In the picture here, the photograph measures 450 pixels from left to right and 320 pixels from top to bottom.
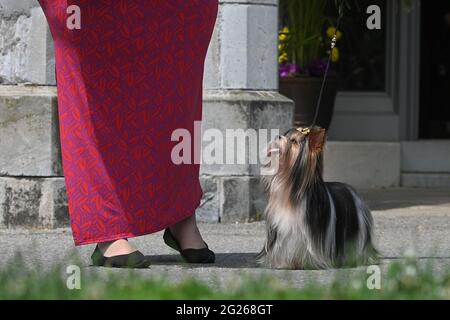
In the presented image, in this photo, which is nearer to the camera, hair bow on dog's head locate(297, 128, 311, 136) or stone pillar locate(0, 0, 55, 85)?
hair bow on dog's head locate(297, 128, 311, 136)

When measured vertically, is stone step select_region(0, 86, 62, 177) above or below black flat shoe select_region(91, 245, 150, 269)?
above

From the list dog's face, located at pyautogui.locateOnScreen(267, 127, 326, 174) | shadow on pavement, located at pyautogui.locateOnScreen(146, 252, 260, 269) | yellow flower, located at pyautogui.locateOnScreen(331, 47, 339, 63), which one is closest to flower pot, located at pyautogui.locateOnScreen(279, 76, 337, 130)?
yellow flower, located at pyautogui.locateOnScreen(331, 47, 339, 63)

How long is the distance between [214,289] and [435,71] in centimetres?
634

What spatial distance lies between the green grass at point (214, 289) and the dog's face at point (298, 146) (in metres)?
0.86

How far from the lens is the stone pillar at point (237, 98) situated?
24.7 ft

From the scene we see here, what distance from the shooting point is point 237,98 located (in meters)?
7.54

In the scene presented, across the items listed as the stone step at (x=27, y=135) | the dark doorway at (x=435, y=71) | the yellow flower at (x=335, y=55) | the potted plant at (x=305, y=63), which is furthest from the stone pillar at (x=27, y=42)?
the dark doorway at (x=435, y=71)

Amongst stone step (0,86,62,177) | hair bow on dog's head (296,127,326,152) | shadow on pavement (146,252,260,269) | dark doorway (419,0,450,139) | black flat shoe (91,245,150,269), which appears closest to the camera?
hair bow on dog's head (296,127,326,152)

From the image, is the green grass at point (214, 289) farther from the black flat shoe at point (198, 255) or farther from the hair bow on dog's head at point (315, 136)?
the black flat shoe at point (198, 255)

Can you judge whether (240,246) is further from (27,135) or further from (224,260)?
(27,135)

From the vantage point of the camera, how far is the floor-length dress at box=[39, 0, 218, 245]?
564 centimetres

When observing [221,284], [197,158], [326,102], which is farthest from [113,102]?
[326,102]

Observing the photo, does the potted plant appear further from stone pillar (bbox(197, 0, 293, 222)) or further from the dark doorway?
stone pillar (bbox(197, 0, 293, 222))
